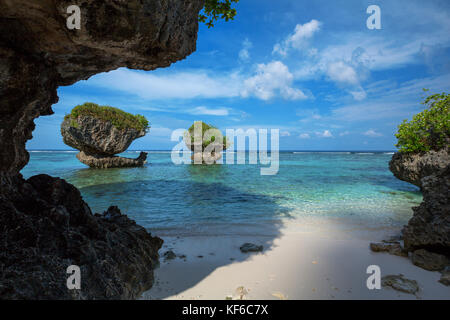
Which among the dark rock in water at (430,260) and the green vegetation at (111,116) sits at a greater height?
the green vegetation at (111,116)

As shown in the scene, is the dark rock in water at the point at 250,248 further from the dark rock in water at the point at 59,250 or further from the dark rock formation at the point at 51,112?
the dark rock formation at the point at 51,112

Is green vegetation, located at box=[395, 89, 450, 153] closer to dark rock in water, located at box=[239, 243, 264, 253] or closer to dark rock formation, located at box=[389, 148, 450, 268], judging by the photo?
dark rock formation, located at box=[389, 148, 450, 268]

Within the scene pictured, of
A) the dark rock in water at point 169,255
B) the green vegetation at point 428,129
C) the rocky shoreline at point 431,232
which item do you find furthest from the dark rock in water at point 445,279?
the green vegetation at point 428,129

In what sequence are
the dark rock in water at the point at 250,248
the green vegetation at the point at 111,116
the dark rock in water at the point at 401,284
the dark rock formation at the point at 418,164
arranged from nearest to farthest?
1. the dark rock in water at the point at 401,284
2. the dark rock in water at the point at 250,248
3. the dark rock formation at the point at 418,164
4. the green vegetation at the point at 111,116

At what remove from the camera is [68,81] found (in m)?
3.76

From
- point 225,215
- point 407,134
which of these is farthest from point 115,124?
point 407,134

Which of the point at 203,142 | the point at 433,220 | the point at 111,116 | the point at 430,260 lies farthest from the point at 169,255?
the point at 203,142

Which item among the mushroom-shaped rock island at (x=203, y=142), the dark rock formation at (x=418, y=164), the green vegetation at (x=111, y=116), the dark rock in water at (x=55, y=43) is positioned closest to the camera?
the dark rock in water at (x=55, y=43)

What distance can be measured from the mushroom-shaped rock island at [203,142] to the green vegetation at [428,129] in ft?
96.3

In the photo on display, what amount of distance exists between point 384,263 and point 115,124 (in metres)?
28.6

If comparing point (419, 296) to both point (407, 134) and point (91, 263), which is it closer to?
point (91, 263)

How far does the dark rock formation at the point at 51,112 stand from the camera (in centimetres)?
209

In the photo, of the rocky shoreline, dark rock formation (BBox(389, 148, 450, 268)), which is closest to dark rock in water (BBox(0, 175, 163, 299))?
the rocky shoreline

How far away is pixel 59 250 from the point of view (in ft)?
8.29
